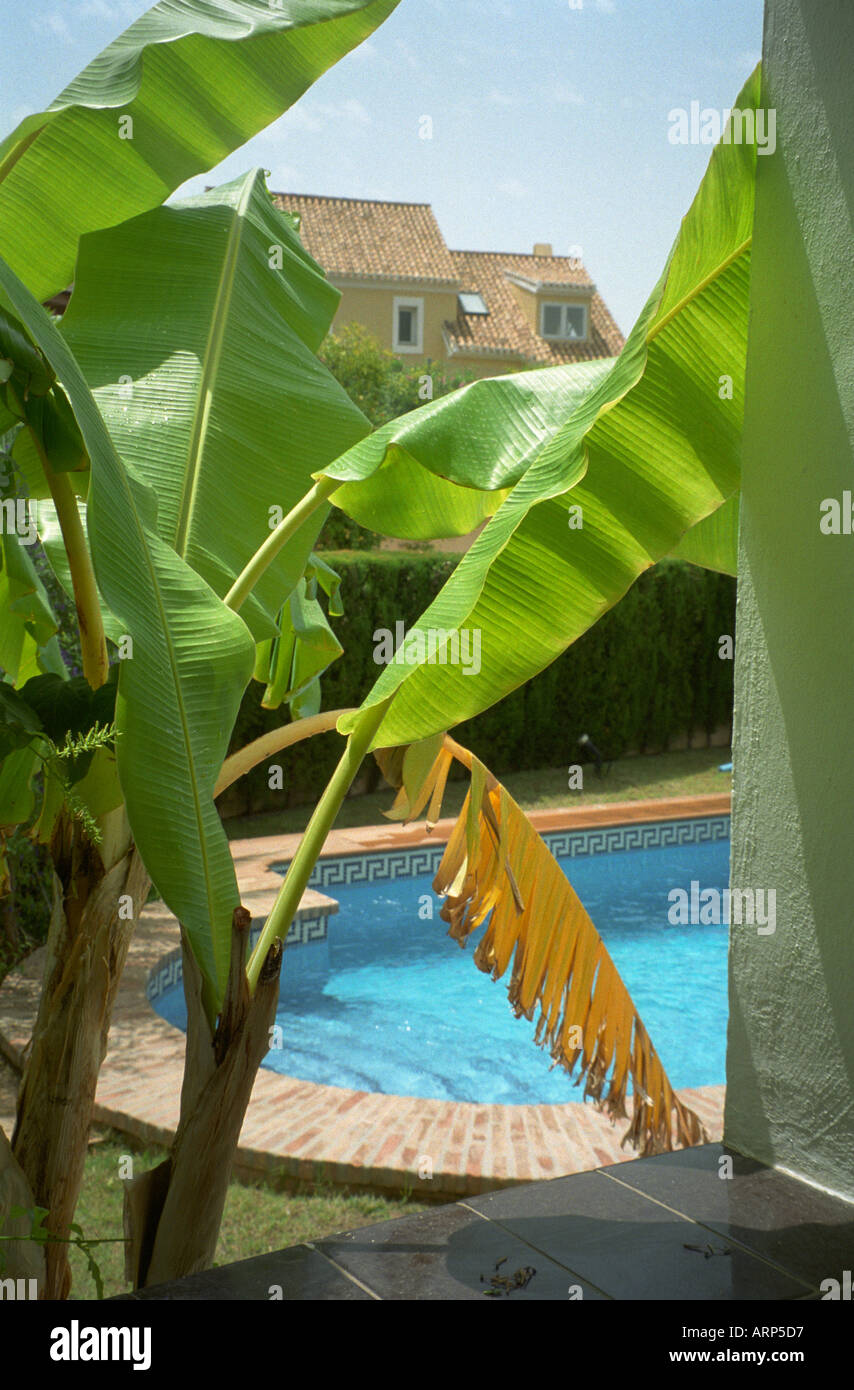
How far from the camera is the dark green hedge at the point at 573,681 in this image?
447 inches

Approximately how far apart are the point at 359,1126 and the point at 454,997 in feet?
11.3

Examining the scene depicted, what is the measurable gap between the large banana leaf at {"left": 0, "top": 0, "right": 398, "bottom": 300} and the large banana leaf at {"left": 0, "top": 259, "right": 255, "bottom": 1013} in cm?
98

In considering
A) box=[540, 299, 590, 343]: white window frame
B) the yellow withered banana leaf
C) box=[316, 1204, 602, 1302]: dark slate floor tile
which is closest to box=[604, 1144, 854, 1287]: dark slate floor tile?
the yellow withered banana leaf

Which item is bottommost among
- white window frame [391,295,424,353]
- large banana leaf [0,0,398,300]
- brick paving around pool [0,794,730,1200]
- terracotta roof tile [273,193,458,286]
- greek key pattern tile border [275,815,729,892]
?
brick paving around pool [0,794,730,1200]

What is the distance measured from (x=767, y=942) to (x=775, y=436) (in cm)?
107

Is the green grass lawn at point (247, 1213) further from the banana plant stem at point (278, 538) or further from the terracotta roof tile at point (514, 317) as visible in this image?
the terracotta roof tile at point (514, 317)

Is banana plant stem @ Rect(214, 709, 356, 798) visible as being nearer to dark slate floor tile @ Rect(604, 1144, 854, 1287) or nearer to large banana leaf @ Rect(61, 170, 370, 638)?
large banana leaf @ Rect(61, 170, 370, 638)

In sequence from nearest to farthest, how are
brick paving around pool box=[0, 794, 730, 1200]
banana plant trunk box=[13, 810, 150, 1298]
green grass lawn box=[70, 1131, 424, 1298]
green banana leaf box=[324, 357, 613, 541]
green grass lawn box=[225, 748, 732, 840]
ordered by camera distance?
banana plant trunk box=[13, 810, 150, 1298]
green banana leaf box=[324, 357, 613, 541]
green grass lawn box=[70, 1131, 424, 1298]
brick paving around pool box=[0, 794, 730, 1200]
green grass lawn box=[225, 748, 732, 840]

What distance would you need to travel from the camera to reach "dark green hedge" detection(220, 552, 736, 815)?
11352mm

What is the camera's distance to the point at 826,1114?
2293 mm

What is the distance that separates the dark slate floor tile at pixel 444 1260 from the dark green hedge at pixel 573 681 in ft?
26.7

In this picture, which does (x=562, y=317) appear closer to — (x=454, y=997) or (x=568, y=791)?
(x=568, y=791)

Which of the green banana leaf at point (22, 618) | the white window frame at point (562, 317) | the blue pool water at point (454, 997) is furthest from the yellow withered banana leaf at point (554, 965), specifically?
the white window frame at point (562, 317)

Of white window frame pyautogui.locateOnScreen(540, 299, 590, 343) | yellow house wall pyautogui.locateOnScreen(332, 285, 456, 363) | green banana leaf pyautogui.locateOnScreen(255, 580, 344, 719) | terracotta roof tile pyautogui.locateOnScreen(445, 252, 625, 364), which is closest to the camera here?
green banana leaf pyautogui.locateOnScreen(255, 580, 344, 719)
